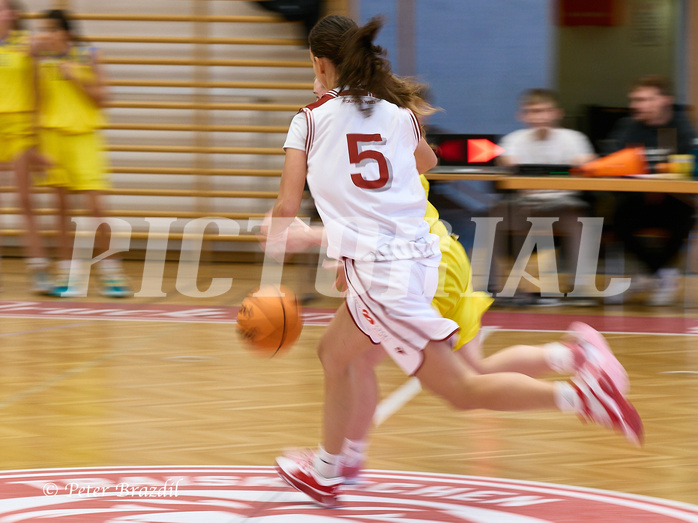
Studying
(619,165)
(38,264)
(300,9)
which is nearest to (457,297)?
(619,165)

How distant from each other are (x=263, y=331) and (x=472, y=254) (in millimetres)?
4833

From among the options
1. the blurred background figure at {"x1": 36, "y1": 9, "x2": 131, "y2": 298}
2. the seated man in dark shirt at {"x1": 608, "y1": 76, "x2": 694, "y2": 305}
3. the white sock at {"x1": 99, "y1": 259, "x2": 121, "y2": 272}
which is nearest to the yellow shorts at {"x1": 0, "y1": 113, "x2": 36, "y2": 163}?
the blurred background figure at {"x1": 36, "y1": 9, "x2": 131, "y2": 298}

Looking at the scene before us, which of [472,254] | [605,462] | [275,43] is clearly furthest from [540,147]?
[605,462]

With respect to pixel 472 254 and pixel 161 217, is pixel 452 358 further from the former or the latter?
pixel 161 217

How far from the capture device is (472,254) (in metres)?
7.59

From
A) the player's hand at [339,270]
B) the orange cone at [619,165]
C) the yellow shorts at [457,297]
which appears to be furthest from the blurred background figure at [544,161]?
the player's hand at [339,270]

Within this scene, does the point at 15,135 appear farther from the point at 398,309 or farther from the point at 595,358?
the point at 595,358

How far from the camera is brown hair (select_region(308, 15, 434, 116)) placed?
272cm

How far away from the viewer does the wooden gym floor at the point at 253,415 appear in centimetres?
332

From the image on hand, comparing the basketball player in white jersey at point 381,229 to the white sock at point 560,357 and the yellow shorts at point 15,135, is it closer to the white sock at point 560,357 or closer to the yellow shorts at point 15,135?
the white sock at point 560,357

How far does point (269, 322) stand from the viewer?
291 centimetres

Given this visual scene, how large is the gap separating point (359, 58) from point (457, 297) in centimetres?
76

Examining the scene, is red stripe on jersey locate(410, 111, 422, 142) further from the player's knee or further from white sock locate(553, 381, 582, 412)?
white sock locate(553, 381, 582, 412)

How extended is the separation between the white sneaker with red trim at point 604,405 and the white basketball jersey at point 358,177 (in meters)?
0.56
